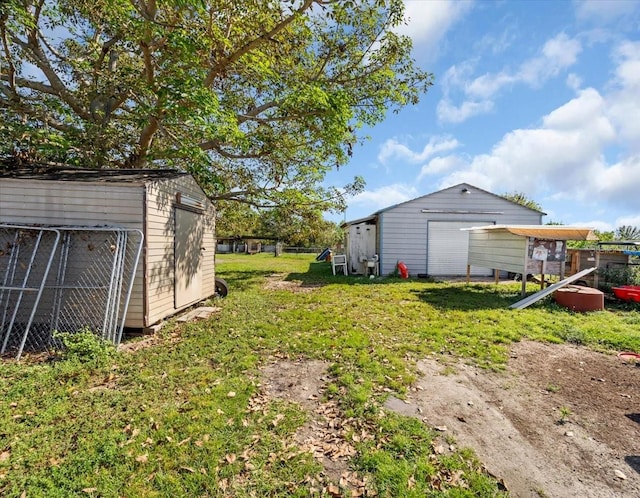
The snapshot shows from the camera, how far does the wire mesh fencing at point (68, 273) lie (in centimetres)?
484

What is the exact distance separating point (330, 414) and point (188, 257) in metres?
4.97

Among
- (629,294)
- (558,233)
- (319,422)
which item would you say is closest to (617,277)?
(629,294)

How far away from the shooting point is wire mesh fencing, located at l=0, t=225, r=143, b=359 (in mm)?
4836

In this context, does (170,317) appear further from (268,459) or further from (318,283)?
(318,283)

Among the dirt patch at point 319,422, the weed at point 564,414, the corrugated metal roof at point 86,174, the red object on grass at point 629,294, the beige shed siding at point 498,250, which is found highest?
the corrugated metal roof at point 86,174

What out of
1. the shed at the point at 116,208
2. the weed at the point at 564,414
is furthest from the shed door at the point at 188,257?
the weed at the point at 564,414

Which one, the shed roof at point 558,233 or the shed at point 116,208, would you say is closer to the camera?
the shed at point 116,208

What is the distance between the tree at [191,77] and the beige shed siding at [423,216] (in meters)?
3.40

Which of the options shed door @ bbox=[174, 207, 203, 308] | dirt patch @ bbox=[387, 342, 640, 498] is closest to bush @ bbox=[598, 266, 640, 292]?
dirt patch @ bbox=[387, 342, 640, 498]

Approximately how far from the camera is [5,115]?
792cm

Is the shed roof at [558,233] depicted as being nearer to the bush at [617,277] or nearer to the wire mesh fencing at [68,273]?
the bush at [617,277]

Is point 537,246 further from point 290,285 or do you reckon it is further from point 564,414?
point 290,285

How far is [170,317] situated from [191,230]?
Answer: 195 centimetres

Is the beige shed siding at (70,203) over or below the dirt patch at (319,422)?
over
